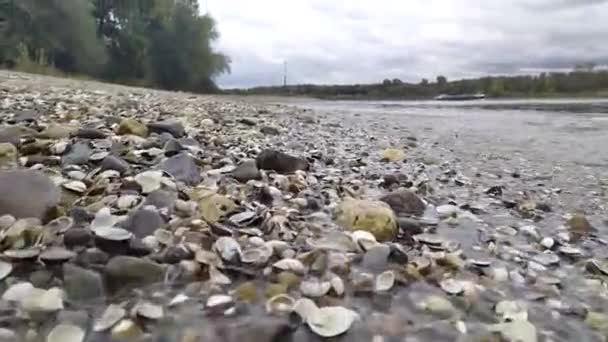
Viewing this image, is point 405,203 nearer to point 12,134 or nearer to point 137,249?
point 137,249

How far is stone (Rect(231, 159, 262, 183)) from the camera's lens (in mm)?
3662

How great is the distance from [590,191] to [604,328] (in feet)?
10.8

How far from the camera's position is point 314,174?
4.29m

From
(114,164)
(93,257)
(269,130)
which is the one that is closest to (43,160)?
(114,164)

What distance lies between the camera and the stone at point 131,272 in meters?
1.95

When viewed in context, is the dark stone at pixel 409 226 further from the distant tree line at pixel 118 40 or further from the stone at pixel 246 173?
the distant tree line at pixel 118 40

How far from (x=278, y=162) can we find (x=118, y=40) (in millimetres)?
34928

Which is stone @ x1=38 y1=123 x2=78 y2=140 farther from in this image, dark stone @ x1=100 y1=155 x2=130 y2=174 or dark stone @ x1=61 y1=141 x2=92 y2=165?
dark stone @ x1=100 y1=155 x2=130 y2=174

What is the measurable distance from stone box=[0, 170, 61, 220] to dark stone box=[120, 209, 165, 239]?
1.37 feet

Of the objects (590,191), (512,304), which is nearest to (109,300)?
(512,304)

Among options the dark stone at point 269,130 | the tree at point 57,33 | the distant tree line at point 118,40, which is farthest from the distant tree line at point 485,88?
the dark stone at point 269,130

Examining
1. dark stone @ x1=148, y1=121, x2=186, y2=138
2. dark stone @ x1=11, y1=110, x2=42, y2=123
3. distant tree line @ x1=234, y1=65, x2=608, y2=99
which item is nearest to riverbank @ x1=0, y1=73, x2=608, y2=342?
dark stone @ x1=148, y1=121, x2=186, y2=138

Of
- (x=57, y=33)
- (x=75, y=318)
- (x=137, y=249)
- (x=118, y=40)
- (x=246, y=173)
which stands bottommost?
(x=75, y=318)

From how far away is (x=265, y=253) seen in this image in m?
2.29
